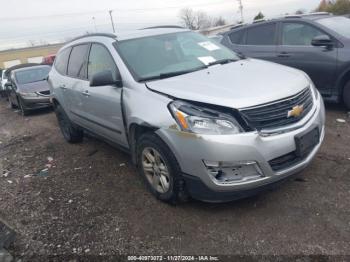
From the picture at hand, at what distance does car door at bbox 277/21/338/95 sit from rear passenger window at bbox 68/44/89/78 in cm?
378

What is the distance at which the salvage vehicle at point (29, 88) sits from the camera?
35.9 feet

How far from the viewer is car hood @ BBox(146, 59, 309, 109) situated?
3.23 metres

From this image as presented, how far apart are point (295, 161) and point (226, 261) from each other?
1141 millimetres

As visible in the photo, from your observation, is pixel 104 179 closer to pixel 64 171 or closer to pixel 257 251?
pixel 64 171

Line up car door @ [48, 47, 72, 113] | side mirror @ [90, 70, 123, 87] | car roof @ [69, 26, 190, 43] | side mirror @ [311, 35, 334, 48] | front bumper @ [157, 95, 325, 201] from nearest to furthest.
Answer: front bumper @ [157, 95, 325, 201] → side mirror @ [90, 70, 123, 87] → car roof @ [69, 26, 190, 43] → car door @ [48, 47, 72, 113] → side mirror @ [311, 35, 334, 48]

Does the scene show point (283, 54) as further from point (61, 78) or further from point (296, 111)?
point (61, 78)

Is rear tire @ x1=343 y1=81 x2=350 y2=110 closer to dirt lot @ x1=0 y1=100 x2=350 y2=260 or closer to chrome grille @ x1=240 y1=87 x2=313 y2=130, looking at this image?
dirt lot @ x1=0 y1=100 x2=350 y2=260

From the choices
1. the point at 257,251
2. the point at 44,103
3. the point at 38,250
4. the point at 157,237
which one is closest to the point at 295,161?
the point at 257,251

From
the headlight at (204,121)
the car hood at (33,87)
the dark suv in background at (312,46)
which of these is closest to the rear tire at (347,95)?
the dark suv in background at (312,46)

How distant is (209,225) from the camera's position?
3439mm

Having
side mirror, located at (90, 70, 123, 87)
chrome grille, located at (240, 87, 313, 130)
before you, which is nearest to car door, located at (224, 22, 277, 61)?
side mirror, located at (90, 70, 123, 87)

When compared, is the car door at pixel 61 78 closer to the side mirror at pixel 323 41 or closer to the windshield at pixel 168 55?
the windshield at pixel 168 55

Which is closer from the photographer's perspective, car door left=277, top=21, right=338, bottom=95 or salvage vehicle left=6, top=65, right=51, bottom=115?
car door left=277, top=21, right=338, bottom=95

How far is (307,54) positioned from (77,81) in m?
4.07
